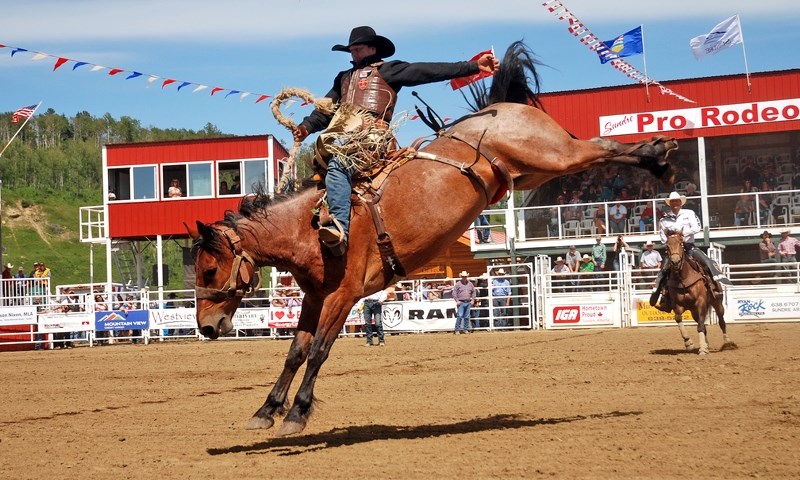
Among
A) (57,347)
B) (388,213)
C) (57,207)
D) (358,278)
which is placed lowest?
(57,347)

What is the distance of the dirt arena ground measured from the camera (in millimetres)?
5461

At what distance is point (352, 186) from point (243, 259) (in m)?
1.05

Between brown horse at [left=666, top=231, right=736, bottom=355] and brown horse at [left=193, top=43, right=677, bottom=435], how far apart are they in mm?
5323

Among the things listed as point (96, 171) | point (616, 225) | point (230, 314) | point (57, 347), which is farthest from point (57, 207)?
point (230, 314)

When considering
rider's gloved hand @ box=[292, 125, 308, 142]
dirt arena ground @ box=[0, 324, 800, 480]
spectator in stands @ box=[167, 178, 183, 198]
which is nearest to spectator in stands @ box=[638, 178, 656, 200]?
dirt arena ground @ box=[0, 324, 800, 480]

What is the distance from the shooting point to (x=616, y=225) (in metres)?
27.8

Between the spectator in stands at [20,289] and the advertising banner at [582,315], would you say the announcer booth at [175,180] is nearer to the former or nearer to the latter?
the spectator in stands at [20,289]

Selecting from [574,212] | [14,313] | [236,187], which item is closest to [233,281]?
[14,313]

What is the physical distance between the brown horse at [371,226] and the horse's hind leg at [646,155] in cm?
1

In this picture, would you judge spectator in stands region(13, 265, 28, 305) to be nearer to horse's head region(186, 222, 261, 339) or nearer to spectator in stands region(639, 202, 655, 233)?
spectator in stands region(639, 202, 655, 233)

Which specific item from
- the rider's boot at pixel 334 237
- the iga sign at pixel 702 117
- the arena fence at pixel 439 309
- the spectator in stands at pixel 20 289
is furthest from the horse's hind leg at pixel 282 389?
the iga sign at pixel 702 117

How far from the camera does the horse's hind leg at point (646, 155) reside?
8.00m

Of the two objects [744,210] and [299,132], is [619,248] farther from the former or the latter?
[299,132]

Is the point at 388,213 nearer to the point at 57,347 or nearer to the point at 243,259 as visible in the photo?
the point at 243,259
